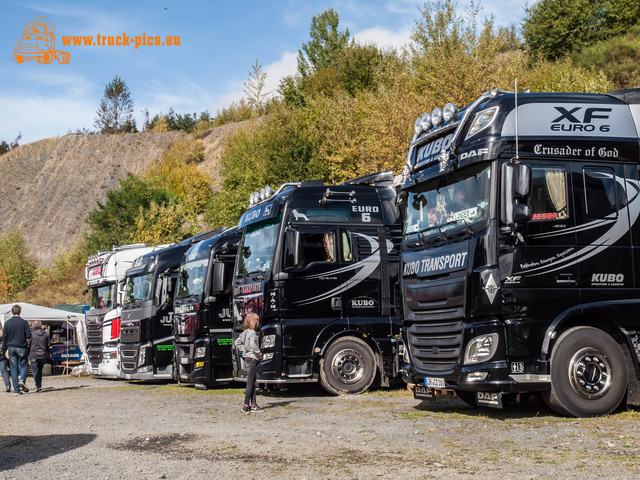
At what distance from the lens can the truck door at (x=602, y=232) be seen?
30.8 feet

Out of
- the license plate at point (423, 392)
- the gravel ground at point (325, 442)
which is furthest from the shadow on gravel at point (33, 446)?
the license plate at point (423, 392)

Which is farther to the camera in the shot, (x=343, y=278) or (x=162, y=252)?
(x=162, y=252)

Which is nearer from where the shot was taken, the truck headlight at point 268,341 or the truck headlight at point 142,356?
the truck headlight at point 268,341

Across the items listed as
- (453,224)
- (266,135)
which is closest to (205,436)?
(453,224)

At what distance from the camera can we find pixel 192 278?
59.7ft

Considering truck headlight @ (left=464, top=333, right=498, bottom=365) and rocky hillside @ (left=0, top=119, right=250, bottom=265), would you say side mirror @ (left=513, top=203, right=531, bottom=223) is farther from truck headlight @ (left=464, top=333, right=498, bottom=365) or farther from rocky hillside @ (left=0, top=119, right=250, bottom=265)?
rocky hillside @ (left=0, top=119, right=250, bottom=265)

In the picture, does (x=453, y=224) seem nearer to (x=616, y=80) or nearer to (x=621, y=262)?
(x=621, y=262)

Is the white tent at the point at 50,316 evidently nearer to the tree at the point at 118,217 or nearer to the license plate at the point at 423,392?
the license plate at the point at 423,392

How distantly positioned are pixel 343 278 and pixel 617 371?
5921mm

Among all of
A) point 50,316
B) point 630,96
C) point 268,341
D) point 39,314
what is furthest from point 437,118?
point 50,316

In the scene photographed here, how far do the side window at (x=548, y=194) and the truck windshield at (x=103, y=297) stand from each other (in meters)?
17.9

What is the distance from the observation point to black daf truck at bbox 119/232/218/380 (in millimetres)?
20328

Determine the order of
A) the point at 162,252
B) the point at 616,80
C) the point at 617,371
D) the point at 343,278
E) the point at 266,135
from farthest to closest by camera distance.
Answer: the point at 616,80
the point at 266,135
the point at 162,252
the point at 343,278
the point at 617,371

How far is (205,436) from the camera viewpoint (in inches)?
374
